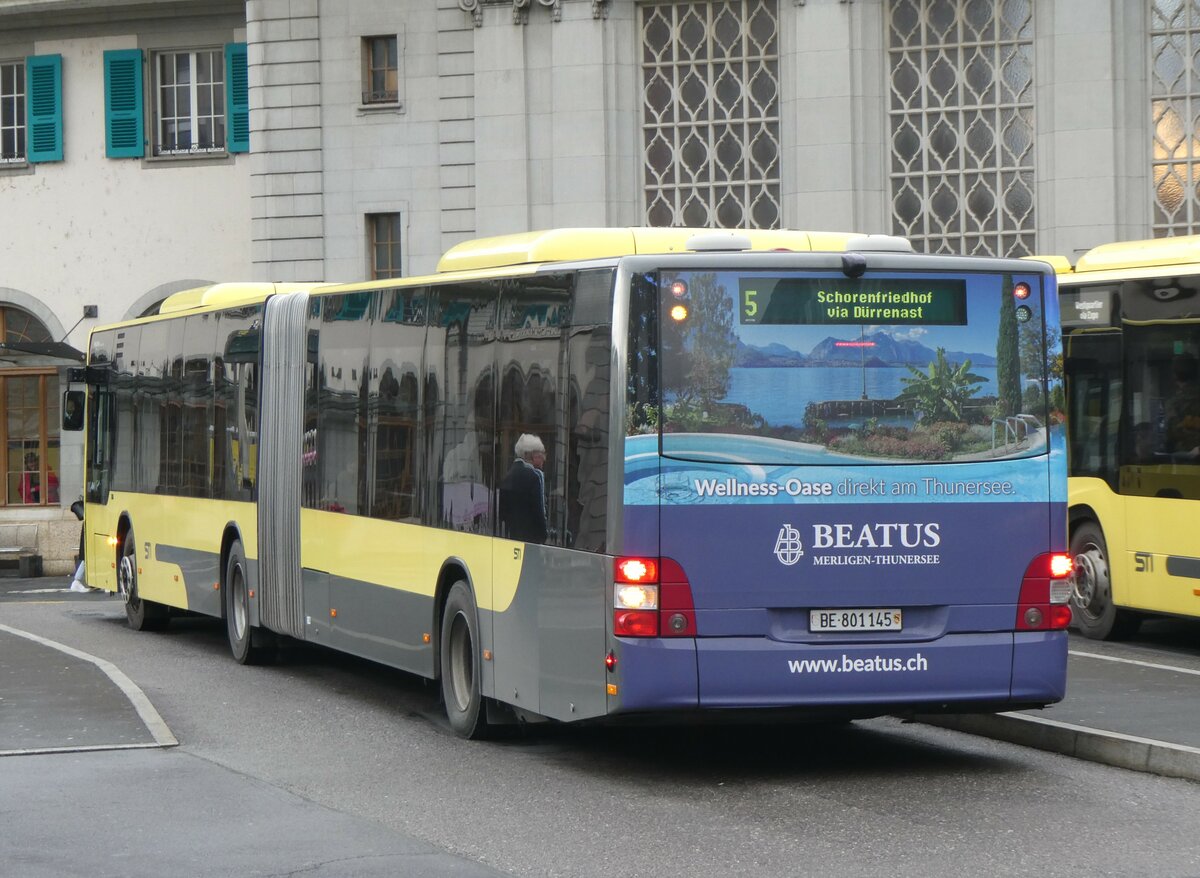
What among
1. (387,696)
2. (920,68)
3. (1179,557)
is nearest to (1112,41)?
(920,68)

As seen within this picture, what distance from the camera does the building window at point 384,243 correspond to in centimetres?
3084

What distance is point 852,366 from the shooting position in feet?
33.6

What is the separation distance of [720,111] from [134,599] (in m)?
11.5

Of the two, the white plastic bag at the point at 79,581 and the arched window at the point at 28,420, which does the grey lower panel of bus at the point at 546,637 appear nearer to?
the white plastic bag at the point at 79,581

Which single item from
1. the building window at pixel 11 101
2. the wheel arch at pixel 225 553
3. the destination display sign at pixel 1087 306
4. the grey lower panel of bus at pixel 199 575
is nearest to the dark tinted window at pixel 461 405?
the wheel arch at pixel 225 553

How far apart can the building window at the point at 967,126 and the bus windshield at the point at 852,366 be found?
56.8 ft

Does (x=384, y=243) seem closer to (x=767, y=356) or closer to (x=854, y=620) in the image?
(x=767, y=356)

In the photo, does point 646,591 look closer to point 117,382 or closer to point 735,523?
point 735,523

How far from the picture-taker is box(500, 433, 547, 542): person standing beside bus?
10922mm

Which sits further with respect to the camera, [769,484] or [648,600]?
[769,484]

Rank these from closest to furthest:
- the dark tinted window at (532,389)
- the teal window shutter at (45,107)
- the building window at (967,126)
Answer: the dark tinted window at (532,389), the building window at (967,126), the teal window shutter at (45,107)

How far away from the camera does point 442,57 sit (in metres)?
30.3

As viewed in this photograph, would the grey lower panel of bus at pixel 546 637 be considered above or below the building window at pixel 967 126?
below

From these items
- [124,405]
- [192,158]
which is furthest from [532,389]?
[192,158]
